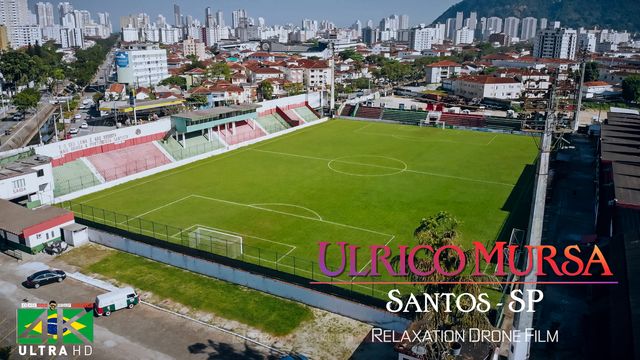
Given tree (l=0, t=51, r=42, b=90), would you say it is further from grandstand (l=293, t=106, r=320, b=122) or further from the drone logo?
the drone logo

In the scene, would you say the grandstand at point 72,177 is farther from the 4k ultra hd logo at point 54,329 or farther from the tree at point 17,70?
the tree at point 17,70

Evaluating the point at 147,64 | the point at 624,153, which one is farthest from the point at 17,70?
the point at 624,153

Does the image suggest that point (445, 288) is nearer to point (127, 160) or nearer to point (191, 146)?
point (127, 160)

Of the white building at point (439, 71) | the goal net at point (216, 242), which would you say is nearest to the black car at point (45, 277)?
the goal net at point (216, 242)

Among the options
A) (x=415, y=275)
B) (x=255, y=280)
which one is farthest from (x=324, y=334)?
(x=415, y=275)

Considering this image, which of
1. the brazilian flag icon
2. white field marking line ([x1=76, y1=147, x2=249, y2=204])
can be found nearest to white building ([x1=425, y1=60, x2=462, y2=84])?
white field marking line ([x1=76, y1=147, x2=249, y2=204])

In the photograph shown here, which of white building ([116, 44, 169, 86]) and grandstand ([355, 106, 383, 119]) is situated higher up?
white building ([116, 44, 169, 86])
